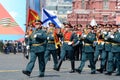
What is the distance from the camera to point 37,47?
19.6 meters

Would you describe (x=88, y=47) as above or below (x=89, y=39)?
below

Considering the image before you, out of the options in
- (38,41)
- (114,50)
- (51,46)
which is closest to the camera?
(38,41)

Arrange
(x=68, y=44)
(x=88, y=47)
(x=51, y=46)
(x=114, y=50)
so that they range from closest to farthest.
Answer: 1. (x=114, y=50)
2. (x=88, y=47)
3. (x=68, y=44)
4. (x=51, y=46)

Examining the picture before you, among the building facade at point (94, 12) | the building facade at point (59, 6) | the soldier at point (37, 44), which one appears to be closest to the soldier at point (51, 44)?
the soldier at point (37, 44)

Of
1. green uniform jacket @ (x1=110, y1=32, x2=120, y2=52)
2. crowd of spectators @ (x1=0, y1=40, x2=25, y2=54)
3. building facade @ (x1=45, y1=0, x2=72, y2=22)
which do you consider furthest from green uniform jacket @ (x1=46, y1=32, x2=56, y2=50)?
building facade @ (x1=45, y1=0, x2=72, y2=22)

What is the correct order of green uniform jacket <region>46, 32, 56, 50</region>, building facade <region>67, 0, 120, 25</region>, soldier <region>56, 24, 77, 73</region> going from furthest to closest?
building facade <region>67, 0, 120, 25</region> → green uniform jacket <region>46, 32, 56, 50</region> → soldier <region>56, 24, 77, 73</region>

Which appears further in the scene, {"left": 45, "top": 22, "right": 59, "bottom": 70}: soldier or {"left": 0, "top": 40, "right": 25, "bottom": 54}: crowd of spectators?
{"left": 0, "top": 40, "right": 25, "bottom": 54}: crowd of spectators

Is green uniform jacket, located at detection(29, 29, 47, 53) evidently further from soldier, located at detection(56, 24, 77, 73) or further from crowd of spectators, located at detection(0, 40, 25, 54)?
crowd of spectators, located at detection(0, 40, 25, 54)

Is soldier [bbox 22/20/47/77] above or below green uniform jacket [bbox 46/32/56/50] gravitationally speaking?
above

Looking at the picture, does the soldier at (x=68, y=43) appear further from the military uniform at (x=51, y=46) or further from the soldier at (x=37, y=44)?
the soldier at (x=37, y=44)

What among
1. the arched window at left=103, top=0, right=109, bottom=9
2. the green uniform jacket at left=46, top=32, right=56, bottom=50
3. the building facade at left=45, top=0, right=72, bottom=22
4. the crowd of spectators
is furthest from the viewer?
the building facade at left=45, top=0, right=72, bottom=22

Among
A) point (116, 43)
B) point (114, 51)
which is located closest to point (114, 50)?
point (114, 51)

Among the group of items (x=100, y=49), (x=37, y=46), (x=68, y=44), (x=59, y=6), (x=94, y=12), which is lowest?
(x=59, y=6)

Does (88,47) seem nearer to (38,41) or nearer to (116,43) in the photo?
(116,43)
